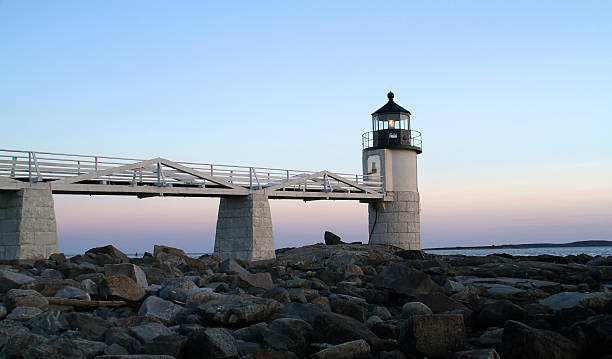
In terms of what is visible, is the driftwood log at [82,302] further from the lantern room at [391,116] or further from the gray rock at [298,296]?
the lantern room at [391,116]

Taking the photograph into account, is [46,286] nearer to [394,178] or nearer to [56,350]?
[56,350]

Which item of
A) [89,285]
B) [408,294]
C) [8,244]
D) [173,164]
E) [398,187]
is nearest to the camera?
[89,285]

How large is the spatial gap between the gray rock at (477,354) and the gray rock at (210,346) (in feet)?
7.64

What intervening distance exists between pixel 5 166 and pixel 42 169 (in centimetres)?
98

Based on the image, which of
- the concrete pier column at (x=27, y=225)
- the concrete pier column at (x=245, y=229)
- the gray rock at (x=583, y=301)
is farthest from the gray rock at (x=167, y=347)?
A: the concrete pier column at (x=245, y=229)

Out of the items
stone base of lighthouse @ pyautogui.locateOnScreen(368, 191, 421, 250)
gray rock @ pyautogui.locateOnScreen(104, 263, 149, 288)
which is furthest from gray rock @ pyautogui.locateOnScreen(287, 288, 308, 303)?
stone base of lighthouse @ pyautogui.locateOnScreen(368, 191, 421, 250)

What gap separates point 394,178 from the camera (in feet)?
93.2

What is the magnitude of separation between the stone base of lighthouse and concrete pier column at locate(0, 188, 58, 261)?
15.6 m

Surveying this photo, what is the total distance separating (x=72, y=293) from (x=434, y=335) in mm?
5140

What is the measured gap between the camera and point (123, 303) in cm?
860

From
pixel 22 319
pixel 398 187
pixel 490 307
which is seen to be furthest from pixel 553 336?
pixel 398 187

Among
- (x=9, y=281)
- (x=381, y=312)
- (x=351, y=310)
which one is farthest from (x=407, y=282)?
(x=9, y=281)

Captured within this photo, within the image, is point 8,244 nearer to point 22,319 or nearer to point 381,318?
point 22,319

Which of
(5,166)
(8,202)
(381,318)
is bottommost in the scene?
(381,318)
